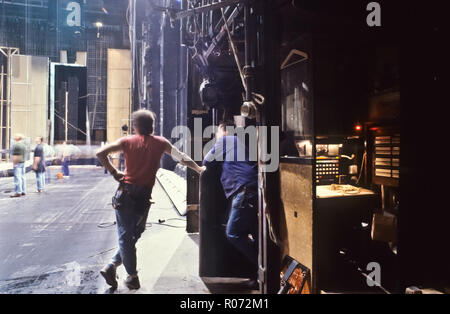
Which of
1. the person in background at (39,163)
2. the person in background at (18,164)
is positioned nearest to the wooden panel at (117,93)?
the person in background at (39,163)

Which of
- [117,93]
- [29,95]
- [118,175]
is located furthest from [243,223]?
[29,95]

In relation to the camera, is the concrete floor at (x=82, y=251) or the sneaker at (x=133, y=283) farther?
the concrete floor at (x=82, y=251)

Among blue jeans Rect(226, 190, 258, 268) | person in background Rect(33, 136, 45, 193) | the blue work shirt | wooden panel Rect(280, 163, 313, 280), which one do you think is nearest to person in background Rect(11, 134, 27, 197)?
person in background Rect(33, 136, 45, 193)

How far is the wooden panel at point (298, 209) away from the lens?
3004 millimetres

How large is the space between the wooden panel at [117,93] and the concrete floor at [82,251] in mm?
15108

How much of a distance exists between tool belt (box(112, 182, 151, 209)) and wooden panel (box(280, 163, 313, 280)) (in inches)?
65.5

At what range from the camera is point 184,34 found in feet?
16.8

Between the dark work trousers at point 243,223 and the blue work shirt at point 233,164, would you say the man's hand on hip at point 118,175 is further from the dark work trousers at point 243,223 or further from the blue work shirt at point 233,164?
the dark work trousers at point 243,223

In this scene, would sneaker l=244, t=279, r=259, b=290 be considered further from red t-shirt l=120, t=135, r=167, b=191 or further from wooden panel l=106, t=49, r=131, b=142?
wooden panel l=106, t=49, r=131, b=142

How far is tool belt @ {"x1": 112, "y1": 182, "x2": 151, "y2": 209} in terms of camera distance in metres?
3.43
